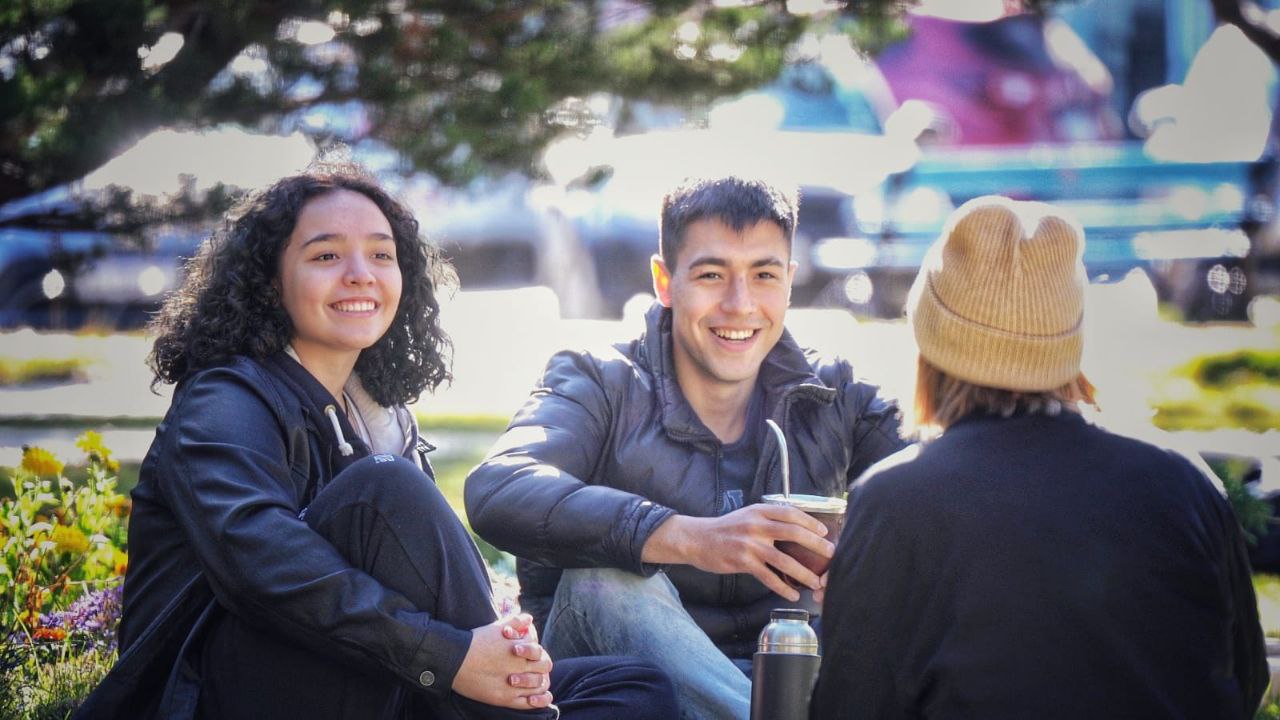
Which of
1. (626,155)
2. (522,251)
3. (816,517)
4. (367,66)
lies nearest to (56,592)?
(816,517)

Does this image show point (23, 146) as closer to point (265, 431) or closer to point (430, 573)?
point (265, 431)

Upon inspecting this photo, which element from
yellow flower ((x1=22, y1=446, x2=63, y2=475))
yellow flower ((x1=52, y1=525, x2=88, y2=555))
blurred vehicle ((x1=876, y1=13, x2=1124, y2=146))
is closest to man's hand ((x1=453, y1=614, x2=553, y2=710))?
yellow flower ((x1=52, y1=525, x2=88, y2=555))

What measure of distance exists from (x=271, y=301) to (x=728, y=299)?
109cm

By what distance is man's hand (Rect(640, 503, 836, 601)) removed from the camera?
260 cm

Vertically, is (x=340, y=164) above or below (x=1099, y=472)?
above

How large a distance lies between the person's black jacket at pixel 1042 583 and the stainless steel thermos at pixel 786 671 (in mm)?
352

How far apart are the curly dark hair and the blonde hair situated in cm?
146

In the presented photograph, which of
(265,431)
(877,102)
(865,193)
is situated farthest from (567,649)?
(877,102)

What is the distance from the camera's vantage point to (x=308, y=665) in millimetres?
2541

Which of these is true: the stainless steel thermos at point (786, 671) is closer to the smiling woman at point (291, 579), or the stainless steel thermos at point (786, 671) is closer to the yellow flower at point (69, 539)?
the smiling woman at point (291, 579)

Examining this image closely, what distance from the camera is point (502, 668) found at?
8.39ft

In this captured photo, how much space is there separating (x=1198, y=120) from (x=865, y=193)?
3680 mm

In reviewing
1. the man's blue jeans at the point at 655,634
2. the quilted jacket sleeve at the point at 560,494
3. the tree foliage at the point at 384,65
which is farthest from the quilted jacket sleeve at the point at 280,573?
the tree foliage at the point at 384,65

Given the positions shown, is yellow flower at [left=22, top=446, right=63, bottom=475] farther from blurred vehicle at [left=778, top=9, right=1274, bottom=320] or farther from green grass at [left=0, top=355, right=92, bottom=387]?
blurred vehicle at [left=778, top=9, right=1274, bottom=320]
